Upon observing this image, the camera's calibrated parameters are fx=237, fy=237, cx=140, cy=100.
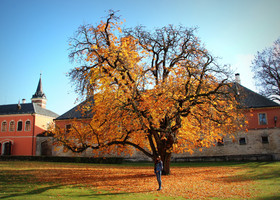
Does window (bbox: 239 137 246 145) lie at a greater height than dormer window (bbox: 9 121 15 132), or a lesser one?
lesser

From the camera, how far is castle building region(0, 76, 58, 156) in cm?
4206

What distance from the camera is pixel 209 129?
1591 centimetres

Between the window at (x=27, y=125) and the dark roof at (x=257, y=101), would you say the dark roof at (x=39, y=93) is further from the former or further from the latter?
the dark roof at (x=257, y=101)


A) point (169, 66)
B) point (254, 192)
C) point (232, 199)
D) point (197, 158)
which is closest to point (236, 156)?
point (197, 158)

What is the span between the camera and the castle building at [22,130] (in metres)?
42.1

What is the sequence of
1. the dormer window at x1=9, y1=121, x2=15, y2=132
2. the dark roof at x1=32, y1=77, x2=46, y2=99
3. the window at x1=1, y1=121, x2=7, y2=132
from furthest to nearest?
the dark roof at x1=32, y1=77, x2=46, y2=99 < the window at x1=1, y1=121, x2=7, y2=132 < the dormer window at x1=9, y1=121, x2=15, y2=132

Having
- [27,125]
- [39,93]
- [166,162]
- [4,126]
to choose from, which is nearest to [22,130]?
[27,125]

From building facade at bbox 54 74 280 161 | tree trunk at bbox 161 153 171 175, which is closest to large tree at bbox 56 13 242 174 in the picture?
tree trunk at bbox 161 153 171 175

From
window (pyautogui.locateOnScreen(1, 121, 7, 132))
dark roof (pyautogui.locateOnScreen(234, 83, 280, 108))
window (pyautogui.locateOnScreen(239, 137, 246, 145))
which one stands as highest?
dark roof (pyautogui.locateOnScreen(234, 83, 280, 108))

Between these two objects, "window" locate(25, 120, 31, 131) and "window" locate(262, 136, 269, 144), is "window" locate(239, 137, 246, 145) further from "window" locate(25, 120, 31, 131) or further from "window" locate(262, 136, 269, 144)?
"window" locate(25, 120, 31, 131)

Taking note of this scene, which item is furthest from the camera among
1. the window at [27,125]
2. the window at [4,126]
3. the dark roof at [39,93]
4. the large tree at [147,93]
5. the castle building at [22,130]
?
the dark roof at [39,93]

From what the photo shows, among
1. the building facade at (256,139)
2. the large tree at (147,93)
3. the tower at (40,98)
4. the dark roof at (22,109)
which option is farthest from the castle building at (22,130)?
the large tree at (147,93)

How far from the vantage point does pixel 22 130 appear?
4288 cm

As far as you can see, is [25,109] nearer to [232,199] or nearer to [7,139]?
[7,139]
